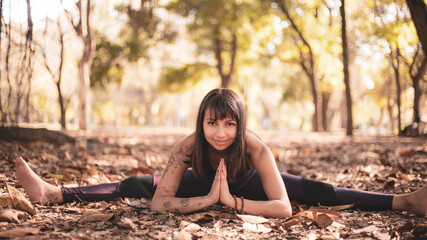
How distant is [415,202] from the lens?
249 cm

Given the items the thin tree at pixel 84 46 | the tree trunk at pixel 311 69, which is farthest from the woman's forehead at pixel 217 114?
the tree trunk at pixel 311 69

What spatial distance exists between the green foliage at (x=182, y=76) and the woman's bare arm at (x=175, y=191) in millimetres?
15391

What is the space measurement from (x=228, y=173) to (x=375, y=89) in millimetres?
27138

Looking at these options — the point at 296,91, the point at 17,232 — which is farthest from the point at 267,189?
the point at 296,91

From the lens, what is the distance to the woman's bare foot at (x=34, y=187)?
2.55 metres

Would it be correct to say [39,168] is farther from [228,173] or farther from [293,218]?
[293,218]

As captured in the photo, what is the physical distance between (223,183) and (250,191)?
0.59m

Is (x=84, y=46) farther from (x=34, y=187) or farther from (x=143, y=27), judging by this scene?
(x=34, y=187)

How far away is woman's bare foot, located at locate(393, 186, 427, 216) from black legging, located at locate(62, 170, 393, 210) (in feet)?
0.32

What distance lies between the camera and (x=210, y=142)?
2578 millimetres

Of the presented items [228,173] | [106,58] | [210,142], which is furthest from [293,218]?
[106,58]

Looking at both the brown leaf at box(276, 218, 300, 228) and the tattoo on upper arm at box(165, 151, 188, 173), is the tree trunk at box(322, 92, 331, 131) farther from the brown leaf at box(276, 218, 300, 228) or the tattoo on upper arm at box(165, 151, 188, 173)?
the brown leaf at box(276, 218, 300, 228)

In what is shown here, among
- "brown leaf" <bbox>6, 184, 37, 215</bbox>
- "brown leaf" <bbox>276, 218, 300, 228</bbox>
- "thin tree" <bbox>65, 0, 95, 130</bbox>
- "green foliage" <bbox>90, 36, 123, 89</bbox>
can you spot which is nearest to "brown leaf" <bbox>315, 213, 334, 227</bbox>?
"brown leaf" <bbox>276, 218, 300, 228</bbox>

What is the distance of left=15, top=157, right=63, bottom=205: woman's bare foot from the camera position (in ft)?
8.38
